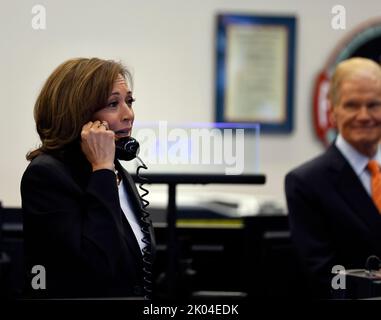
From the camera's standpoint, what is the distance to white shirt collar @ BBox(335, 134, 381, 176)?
166 cm

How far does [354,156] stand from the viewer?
5.51 feet

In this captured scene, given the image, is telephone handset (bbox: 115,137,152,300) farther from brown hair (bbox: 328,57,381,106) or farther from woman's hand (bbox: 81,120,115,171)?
brown hair (bbox: 328,57,381,106)

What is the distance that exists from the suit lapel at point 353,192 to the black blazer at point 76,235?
1.82ft

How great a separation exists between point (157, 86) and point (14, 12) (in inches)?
24.4

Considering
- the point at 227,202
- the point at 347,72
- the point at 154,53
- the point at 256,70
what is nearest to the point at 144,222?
the point at 347,72

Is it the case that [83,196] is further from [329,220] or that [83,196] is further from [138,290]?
[329,220]

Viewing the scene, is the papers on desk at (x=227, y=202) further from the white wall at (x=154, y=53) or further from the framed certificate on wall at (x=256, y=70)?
the framed certificate on wall at (x=256, y=70)

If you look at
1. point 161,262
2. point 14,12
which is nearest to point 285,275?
point 161,262

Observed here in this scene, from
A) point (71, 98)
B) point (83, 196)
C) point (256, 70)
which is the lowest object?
point (83, 196)

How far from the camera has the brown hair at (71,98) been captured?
48.9 inches

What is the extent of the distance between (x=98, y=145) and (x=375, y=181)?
2.31ft

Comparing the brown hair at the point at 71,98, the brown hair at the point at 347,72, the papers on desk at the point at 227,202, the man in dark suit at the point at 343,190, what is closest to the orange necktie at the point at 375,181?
the man in dark suit at the point at 343,190

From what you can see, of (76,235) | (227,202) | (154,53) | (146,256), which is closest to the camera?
(76,235)
